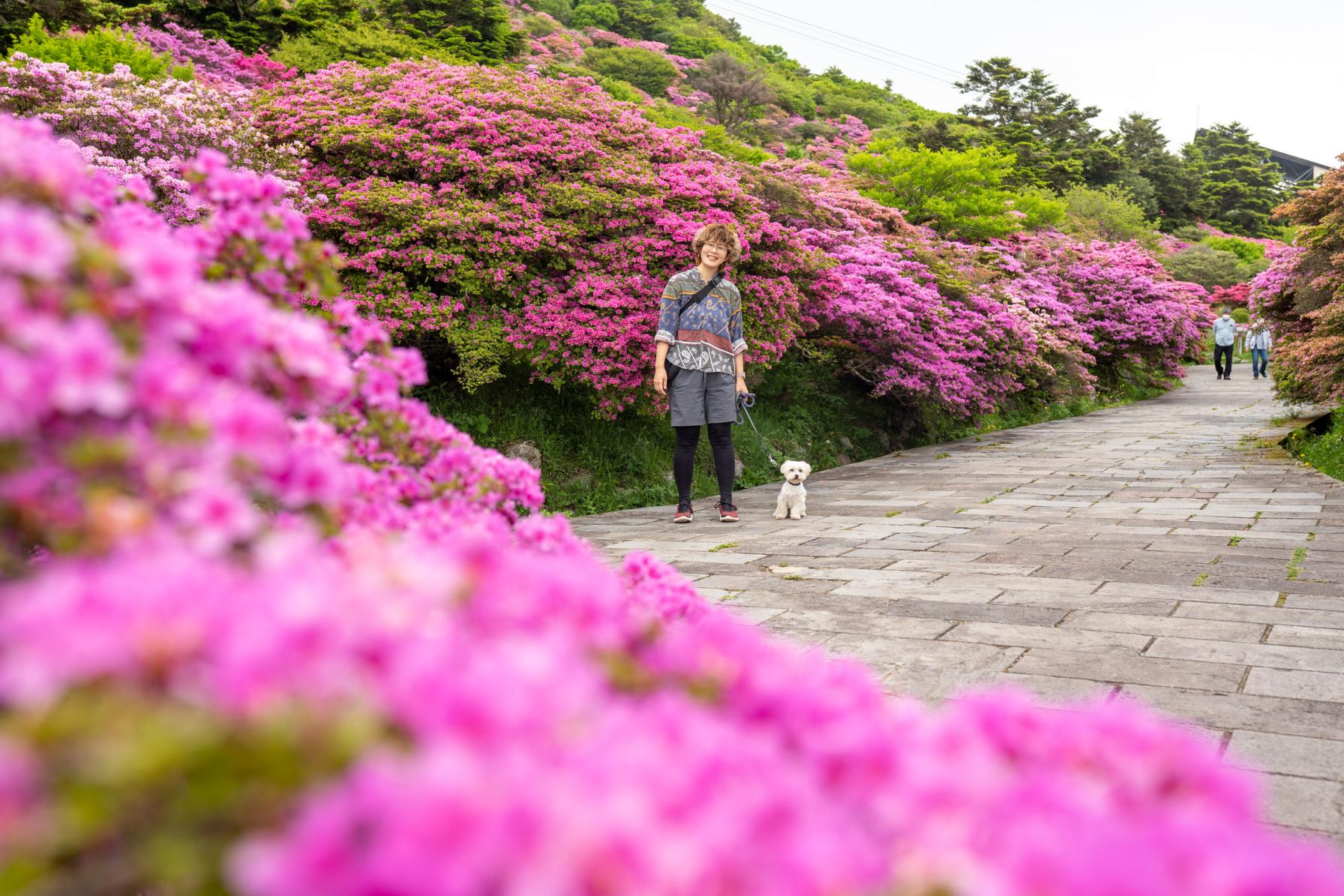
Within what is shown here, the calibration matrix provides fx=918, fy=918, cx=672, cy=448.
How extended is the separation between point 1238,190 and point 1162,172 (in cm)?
672

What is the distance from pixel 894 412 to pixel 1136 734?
36.9 feet

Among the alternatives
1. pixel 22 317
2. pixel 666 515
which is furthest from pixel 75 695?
pixel 666 515

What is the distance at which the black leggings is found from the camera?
6.69m

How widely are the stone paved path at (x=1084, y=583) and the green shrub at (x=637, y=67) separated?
25.7 meters

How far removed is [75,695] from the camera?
61 cm

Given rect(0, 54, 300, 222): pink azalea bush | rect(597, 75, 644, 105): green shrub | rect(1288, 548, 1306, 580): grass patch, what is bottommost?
rect(1288, 548, 1306, 580): grass patch

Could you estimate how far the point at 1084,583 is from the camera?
464cm

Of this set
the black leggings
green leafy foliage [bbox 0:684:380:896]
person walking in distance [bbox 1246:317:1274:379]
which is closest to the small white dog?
the black leggings

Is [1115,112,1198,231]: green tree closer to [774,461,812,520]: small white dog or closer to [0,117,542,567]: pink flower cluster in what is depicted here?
[774,461,812,520]: small white dog

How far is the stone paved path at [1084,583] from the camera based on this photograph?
3.03 meters

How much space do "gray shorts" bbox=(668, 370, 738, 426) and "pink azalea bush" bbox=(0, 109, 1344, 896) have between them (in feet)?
17.7

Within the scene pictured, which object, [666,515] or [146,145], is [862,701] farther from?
[146,145]

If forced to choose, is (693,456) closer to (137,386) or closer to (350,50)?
(137,386)

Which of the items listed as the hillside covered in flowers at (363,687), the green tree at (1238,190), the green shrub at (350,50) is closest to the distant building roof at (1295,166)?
the green tree at (1238,190)
